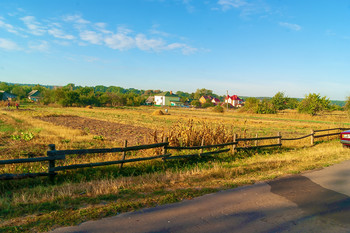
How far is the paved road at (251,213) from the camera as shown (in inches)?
164

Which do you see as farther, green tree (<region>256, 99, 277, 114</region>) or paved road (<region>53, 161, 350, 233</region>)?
green tree (<region>256, 99, 277, 114</region>)

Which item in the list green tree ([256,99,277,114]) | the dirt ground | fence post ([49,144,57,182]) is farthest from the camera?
green tree ([256,99,277,114])

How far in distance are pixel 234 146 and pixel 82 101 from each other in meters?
80.8

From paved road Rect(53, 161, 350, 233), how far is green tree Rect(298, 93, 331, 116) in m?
45.4

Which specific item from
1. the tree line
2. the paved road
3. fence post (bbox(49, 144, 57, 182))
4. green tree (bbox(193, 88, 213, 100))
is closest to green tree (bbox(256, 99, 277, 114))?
the tree line

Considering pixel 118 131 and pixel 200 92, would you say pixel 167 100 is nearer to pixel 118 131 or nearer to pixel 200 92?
pixel 200 92

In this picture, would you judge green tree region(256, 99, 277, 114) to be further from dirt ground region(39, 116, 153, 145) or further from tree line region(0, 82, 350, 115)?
dirt ground region(39, 116, 153, 145)

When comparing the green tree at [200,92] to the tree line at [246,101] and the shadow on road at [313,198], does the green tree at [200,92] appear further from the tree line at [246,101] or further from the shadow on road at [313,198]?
the shadow on road at [313,198]

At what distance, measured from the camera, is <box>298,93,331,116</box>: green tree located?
45.3m

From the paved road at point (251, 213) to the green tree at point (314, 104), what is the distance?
45405 millimetres

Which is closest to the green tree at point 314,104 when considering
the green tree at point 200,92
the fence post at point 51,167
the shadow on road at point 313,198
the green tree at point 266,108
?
the green tree at point 266,108

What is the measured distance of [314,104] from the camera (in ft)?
151

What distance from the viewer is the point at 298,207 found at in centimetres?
522

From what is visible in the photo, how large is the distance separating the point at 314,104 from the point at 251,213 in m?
48.6
